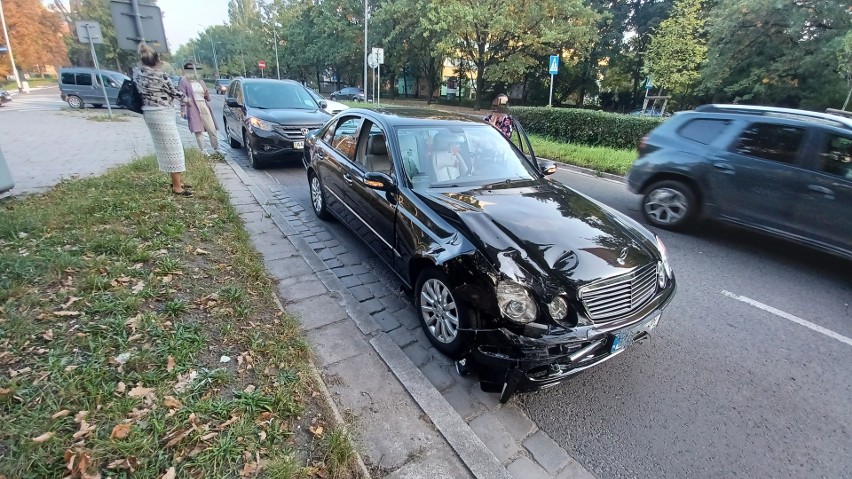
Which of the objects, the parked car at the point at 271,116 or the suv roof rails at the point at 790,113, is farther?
the parked car at the point at 271,116

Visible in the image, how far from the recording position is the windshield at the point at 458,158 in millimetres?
3400

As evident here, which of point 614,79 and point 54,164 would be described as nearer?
point 54,164

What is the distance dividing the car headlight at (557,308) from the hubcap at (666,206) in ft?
13.7

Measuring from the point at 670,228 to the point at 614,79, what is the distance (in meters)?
33.2

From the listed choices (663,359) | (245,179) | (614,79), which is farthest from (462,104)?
(663,359)

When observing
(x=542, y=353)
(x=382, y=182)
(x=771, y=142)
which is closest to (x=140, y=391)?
(x=382, y=182)

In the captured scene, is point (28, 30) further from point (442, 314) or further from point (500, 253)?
point (500, 253)

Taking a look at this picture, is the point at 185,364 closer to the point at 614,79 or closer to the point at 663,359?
the point at 663,359

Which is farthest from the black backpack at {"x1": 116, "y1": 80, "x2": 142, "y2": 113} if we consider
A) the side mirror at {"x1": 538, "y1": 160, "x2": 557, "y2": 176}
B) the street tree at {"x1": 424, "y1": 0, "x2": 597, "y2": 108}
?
the street tree at {"x1": 424, "y1": 0, "x2": 597, "y2": 108}

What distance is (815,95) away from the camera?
2075 cm

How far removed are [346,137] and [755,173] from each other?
4.86m

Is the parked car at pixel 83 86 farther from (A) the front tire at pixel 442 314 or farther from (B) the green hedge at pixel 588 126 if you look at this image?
(A) the front tire at pixel 442 314

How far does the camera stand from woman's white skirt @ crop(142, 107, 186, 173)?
480 centimetres

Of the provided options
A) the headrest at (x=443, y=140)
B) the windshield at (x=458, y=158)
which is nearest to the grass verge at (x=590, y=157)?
Answer: the windshield at (x=458, y=158)
